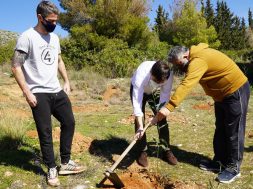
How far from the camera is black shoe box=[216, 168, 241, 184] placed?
4.24 m

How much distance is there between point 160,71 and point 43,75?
1203mm

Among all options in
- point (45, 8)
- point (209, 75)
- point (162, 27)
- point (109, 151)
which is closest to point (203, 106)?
point (109, 151)

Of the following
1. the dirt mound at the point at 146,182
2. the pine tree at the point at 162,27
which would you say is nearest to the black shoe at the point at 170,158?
the dirt mound at the point at 146,182

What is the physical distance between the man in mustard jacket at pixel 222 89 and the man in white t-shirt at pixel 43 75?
3.52 ft

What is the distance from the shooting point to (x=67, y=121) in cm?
417

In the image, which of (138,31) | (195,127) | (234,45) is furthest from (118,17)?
(234,45)

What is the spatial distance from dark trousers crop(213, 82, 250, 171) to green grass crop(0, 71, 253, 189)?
1.03ft

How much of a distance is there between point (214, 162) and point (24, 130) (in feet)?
8.91

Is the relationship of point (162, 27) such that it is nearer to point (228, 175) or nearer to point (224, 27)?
point (224, 27)

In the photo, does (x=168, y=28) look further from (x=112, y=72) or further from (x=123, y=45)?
(x=112, y=72)

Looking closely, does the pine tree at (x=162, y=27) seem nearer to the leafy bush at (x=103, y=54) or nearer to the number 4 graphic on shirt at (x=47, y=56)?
the leafy bush at (x=103, y=54)

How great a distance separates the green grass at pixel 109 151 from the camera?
431 cm

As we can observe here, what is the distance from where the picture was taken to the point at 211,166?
185 inches

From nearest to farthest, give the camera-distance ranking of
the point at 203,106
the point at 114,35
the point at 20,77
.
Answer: the point at 20,77 < the point at 203,106 < the point at 114,35
